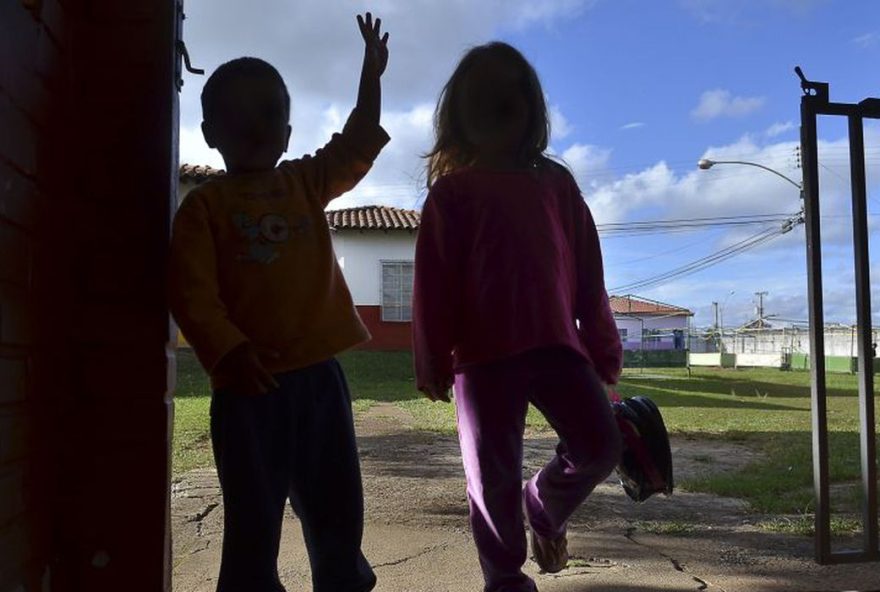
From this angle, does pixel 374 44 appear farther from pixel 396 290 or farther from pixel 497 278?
pixel 396 290

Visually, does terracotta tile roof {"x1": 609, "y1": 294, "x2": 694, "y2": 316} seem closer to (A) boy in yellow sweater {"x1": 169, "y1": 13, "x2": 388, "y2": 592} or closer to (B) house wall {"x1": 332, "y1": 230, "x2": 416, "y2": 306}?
(B) house wall {"x1": 332, "y1": 230, "x2": 416, "y2": 306}

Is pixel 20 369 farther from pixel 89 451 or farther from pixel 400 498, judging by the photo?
pixel 400 498

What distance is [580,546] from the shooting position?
314cm

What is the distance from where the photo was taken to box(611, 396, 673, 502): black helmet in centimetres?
217

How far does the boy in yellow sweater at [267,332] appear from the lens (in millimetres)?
1667

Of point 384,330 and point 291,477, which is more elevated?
point 384,330

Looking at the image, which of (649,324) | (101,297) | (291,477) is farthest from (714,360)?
(101,297)

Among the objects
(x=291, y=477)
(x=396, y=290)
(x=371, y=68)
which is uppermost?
(x=371, y=68)

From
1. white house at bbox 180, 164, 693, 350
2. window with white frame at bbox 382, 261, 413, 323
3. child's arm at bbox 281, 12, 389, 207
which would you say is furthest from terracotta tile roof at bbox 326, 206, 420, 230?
child's arm at bbox 281, 12, 389, 207

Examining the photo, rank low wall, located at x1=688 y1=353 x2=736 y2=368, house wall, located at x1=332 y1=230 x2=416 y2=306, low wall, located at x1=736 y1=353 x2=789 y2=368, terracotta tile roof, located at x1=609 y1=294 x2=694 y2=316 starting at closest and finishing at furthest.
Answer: house wall, located at x1=332 y1=230 x2=416 y2=306, low wall, located at x1=736 y1=353 x2=789 y2=368, low wall, located at x1=688 y1=353 x2=736 y2=368, terracotta tile roof, located at x1=609 y1=294 x2=694 y2=316

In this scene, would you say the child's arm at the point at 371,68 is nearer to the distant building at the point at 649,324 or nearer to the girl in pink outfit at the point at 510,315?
the girl in pink outfit at the point at 510,315

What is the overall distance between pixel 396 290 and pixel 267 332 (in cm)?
682

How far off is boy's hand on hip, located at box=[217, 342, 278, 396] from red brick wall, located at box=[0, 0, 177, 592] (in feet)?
0.49

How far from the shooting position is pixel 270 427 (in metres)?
1.72
